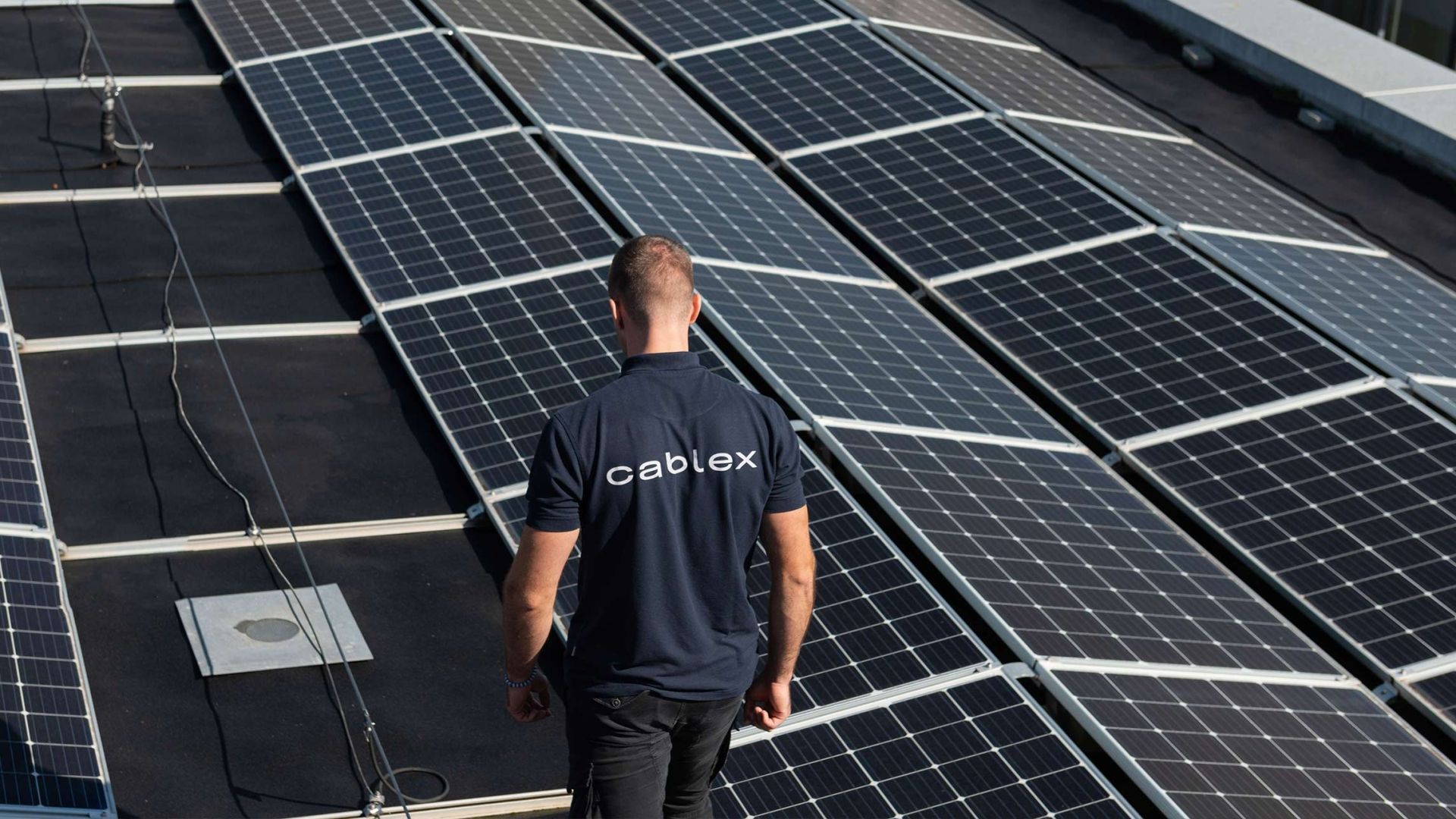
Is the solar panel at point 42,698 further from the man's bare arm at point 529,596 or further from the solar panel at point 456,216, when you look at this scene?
the solar panel at point 456,216

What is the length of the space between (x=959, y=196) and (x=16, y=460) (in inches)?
319

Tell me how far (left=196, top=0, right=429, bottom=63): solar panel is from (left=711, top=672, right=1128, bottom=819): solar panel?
39.8 ft

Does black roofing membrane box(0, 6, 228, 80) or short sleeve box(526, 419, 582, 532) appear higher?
short sleeve box(526, 419, 582, 532)

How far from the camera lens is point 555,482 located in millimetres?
6293

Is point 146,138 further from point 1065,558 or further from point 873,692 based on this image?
point 873,692

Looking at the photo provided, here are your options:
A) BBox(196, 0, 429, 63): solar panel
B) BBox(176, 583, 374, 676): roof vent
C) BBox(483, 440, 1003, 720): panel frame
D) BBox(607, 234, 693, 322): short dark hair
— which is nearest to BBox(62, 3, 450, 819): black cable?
BBox(176, 583, 374, 676): roof vent

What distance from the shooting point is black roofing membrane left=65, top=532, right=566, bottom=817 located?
8.78 m

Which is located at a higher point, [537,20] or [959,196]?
[537,20]

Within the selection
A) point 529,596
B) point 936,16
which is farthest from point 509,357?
point 936,16

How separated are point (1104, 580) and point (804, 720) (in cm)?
222

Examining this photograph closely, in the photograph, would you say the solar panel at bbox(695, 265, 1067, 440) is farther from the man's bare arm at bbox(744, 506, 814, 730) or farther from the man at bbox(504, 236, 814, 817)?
the man at bbox(504, 236, 814, 817)

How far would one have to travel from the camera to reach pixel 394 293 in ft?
44.5

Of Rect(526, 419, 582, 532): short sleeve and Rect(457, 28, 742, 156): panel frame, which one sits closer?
Rect(526, 419, 582, 532): short sleeve

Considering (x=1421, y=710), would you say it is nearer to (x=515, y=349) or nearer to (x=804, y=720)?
→ (x=804, y=720)
